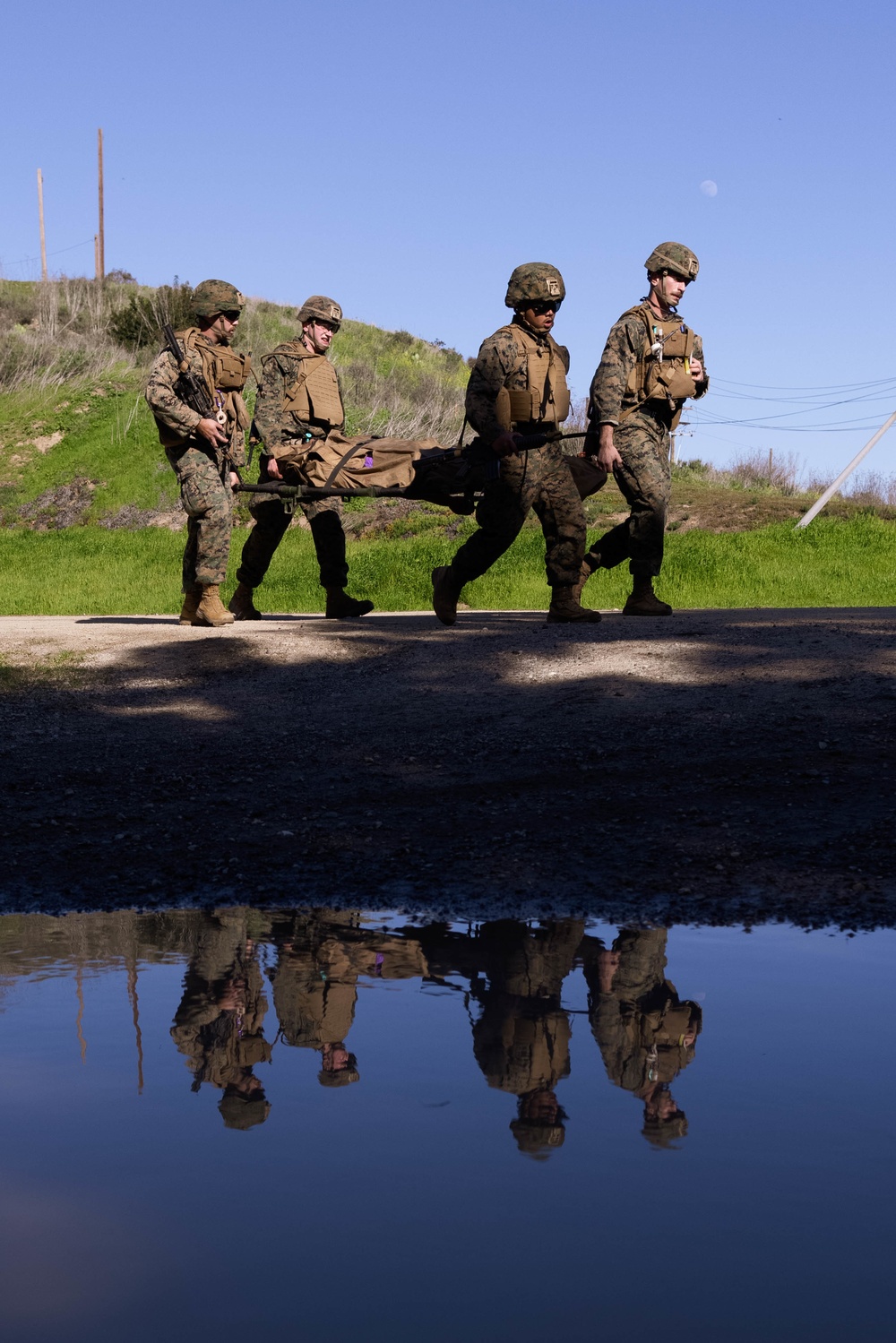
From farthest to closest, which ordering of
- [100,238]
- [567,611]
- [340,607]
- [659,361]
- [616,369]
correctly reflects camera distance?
[100,238], [340,607], [567,611], [659,361], [616,369]

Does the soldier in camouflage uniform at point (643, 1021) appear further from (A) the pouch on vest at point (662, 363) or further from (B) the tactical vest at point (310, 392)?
(B) the tactical vest at point (310, 392)

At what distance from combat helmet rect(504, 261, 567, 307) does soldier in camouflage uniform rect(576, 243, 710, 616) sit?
712 mm

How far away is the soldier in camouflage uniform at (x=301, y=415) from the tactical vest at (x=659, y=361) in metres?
2.37

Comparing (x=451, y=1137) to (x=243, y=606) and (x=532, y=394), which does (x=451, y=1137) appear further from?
(x=243, y=606)

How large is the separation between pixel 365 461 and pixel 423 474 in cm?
66

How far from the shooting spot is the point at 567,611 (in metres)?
9.86

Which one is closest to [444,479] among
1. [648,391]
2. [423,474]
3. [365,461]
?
[423,474]

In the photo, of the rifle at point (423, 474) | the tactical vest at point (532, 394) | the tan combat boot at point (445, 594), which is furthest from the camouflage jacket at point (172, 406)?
the tactical vest at point (532, 394)

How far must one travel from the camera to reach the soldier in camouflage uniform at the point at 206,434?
1035cm

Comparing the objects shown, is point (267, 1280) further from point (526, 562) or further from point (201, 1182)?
point (526, 562)

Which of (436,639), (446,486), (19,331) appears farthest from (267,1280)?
(19,331)

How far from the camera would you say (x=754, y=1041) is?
3213 millimetres

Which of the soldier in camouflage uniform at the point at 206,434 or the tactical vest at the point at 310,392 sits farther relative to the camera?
the tactical vest at the point at 310,392

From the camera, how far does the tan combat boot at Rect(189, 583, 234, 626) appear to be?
10758mm
